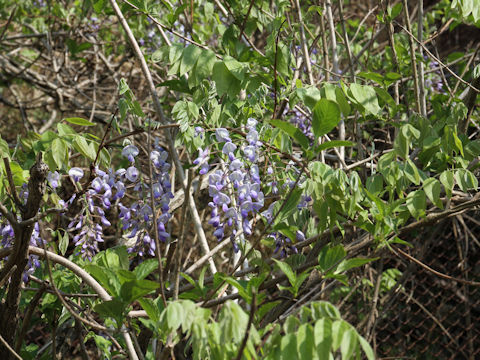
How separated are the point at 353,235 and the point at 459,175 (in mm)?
526

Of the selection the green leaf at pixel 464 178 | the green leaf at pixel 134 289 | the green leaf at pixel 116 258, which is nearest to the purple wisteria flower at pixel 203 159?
the green leaf at pixel 116 258

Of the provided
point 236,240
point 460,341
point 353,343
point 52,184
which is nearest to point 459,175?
point 236,240

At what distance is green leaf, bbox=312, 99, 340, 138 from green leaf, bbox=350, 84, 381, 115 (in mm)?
355

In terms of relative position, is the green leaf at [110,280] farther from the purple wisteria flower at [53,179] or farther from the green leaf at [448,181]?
the green leaf at [448,181]

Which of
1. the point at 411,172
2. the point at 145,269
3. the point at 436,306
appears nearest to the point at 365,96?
the point at 411,172

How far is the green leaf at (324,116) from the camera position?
1546 millimetres

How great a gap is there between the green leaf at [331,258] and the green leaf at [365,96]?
546 mm

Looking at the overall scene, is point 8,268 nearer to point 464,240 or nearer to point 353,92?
point 353,92

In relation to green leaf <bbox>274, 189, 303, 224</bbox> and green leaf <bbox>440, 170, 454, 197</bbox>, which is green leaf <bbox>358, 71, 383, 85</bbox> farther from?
green leaf <bbox>274, 189, 303, 224</bbox>

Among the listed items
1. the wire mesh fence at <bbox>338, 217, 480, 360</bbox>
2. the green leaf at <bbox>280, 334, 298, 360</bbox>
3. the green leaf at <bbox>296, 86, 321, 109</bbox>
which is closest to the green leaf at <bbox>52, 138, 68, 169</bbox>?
the green leaf at <bbox>296, 86, 321, 109</bbox>

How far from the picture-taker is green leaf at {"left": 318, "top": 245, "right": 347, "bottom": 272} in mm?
1587

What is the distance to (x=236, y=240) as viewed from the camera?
1942 millimetres

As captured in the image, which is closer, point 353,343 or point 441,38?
point 353,343

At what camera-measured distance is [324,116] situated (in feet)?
5.14
